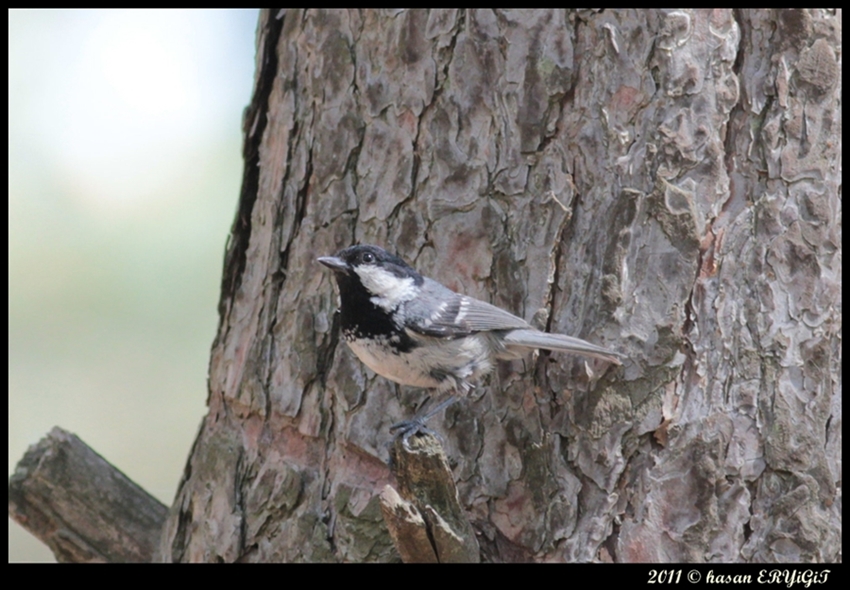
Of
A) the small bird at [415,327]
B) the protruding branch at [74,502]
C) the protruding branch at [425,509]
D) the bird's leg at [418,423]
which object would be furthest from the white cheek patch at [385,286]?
the protruding branch at [74,502]

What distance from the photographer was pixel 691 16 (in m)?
2.66

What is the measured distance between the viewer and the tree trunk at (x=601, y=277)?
8.53ft

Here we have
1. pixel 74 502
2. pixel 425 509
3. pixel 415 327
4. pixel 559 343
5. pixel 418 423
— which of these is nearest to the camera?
pixel 425 509

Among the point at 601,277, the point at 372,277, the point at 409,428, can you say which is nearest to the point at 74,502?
the point at 409,428

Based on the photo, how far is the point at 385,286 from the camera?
2.82 m

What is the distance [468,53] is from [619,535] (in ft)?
5.98

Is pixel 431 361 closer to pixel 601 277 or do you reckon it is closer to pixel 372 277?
pixel 372 277

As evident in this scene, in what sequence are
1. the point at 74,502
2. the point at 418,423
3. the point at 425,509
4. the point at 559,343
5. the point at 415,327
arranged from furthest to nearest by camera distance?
the point at 74,502 → the point at 415,327 → the point at 418,423 → the point at 559,343 → the point at 425,509

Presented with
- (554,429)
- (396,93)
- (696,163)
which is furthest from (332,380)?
(696,163)

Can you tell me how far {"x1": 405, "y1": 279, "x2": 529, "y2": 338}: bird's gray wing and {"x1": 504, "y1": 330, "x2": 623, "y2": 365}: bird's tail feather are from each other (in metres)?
0.06

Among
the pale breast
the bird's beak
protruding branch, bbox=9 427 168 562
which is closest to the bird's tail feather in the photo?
the pale breast

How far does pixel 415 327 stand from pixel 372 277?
25 centimetres

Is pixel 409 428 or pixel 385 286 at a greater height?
pixel 385 286

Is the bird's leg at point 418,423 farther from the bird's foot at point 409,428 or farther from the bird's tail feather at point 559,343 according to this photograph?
the bird's tail feather at point 559,343
